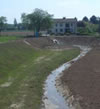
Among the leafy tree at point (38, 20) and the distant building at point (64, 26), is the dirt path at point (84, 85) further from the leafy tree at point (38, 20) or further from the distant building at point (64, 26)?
the distant building at point (64, 26)

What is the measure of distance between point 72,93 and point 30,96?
3683 mm

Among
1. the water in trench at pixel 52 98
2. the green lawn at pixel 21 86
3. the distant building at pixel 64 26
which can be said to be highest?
the distant building at pixel 64 26

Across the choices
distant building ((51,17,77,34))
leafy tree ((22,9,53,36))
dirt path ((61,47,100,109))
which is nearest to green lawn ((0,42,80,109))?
dirt path ((61,47,100,109))

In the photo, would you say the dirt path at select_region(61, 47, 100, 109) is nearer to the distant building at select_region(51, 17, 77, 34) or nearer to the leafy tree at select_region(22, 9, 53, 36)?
the leafy tree at select_region(22, 9, 53, 36)

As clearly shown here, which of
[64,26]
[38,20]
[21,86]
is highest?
[38,20]

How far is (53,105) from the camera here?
1905cm

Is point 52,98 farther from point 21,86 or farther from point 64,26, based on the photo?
point 64,26

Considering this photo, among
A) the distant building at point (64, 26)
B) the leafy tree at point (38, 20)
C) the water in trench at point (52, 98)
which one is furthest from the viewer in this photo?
the distant building at point (64, 26)

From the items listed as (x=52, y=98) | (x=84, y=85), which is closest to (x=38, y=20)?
(x=84, y=85)

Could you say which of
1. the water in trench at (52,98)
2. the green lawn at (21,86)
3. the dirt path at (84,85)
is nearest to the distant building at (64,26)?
the green lawn at (21,86)

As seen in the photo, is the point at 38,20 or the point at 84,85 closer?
the point at 84,85

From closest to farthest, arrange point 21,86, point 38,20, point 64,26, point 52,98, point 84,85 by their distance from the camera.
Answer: point 52,98 → point 21,86 → point 84,85 → point 38,20 → point 64,26

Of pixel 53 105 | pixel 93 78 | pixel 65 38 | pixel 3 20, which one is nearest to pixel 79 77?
pixel 93 78

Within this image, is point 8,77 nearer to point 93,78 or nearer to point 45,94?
point 45,94
